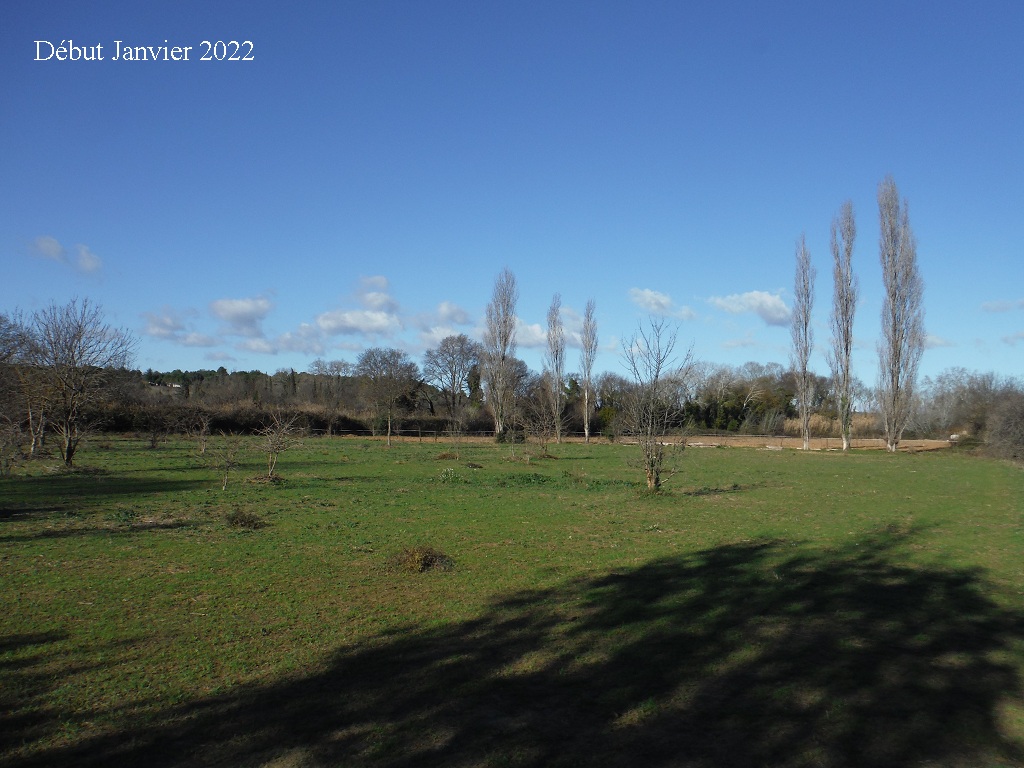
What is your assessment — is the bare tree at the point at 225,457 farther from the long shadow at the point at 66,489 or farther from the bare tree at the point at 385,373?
the bare tree at the point at 385,373

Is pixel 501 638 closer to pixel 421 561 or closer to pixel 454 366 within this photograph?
pixel 421 561

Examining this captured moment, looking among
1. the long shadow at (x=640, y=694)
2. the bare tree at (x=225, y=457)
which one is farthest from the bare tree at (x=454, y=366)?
the long shadow at (x=640, y=694)

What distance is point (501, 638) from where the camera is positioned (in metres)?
6.57

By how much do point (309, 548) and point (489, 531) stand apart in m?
3.35

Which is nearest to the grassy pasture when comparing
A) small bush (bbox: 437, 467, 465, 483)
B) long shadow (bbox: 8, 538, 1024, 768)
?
long shadow (bbox: 8, 538, 1024, 768)

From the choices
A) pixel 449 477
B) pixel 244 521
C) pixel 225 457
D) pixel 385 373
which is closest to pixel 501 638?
pixel 244 521

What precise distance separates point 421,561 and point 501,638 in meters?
2.94

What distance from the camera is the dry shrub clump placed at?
9.20 meters

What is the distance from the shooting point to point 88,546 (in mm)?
10109

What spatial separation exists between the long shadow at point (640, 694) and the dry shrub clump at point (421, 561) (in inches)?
69.3

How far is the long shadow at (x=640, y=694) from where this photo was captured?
431 centimetres

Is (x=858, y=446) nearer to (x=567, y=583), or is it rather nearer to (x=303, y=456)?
(x=303, y=456)

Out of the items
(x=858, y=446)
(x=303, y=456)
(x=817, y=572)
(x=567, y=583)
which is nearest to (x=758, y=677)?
(x=567, y=583)

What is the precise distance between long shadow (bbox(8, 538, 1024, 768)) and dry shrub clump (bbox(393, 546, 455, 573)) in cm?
176
